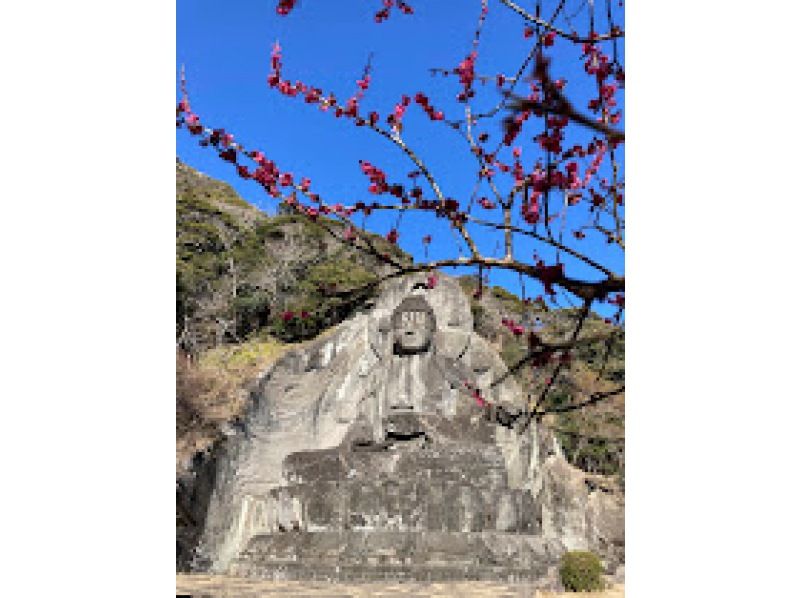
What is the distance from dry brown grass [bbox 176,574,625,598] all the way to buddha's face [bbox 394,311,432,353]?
10.3 feet

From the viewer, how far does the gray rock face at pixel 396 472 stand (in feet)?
19.7

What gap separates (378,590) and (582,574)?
4.96 feet

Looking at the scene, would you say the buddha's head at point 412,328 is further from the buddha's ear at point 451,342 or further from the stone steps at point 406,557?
the stone steps at point 406,557

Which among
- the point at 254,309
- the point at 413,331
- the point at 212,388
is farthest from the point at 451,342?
the point at 254,309

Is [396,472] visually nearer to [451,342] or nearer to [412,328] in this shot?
[412,328]

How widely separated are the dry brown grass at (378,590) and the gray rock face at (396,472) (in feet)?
0.56

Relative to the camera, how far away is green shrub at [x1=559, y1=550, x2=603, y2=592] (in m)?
5.64

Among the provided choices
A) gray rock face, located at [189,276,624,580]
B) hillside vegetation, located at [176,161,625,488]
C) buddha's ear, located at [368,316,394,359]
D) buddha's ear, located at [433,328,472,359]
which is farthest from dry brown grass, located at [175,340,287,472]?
A: buddha's ear, located at [433,328,472,359]

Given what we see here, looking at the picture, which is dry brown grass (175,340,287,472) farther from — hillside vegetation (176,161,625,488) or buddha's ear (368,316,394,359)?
buddha's ear (368,316,394,359)

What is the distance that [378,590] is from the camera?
529cm

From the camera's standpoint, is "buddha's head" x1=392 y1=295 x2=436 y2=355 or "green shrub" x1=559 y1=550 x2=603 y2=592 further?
"buddha's head" x1=392 y1=295 x2=436 y2=355

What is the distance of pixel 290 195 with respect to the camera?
2.52m

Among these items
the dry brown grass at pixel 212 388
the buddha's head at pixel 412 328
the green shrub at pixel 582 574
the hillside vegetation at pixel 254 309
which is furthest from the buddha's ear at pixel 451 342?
the green shrub at pixel 582 574

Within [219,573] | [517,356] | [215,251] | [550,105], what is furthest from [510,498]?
[215,251]
